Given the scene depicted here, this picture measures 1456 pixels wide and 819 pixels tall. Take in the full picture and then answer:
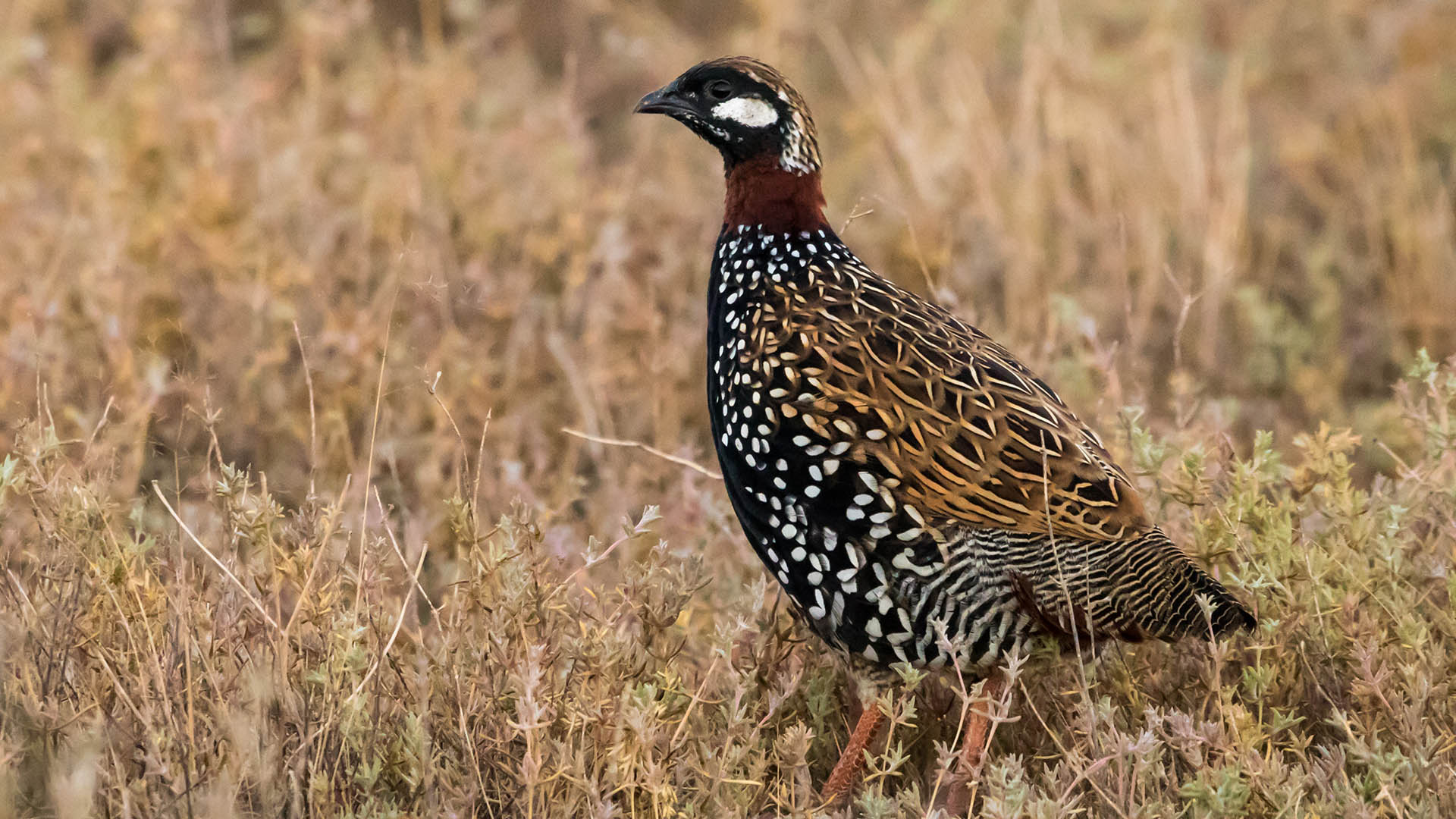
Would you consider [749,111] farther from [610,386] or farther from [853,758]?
[610,386]

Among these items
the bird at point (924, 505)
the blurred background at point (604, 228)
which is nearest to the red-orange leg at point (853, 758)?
the bird at point (924, 505)

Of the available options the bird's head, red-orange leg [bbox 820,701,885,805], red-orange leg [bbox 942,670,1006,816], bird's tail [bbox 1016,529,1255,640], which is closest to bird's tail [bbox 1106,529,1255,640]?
bird's tail [bbox 1016,529,1255,640]

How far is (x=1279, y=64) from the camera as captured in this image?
845 centimetres

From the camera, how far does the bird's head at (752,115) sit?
12.4ft

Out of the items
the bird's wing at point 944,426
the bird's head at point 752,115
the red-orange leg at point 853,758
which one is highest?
the bird's head at point 752,115

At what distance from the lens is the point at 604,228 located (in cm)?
568

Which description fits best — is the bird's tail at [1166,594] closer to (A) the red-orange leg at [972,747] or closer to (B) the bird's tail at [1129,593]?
(B) the bird's tail at [1129,593]

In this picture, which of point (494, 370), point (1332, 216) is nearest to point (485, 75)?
point (494, 370)

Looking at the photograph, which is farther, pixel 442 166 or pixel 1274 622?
pixel 442 166

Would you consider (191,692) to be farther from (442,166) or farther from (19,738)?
(442,166)

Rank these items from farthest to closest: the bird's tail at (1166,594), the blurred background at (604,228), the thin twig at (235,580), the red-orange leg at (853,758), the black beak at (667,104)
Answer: the blurred background at (604,228), the black beak at (667,104), the red-orange leg at (853,758), the bird's tail at (1166,594), the thin twig at (235,580)

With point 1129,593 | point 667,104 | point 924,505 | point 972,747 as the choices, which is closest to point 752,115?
point 667,104

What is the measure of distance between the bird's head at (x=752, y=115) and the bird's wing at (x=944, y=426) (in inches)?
19.2

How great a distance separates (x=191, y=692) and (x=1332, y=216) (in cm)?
547
